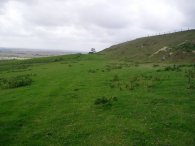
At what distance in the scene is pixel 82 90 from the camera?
33.1 meters

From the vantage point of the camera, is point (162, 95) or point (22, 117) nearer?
point (22, 117)

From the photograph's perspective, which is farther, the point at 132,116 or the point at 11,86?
the point at 11,86

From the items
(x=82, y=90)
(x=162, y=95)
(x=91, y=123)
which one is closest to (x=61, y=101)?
(x=82, y=90)

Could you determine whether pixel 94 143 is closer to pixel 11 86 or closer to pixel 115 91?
pixel 115 91

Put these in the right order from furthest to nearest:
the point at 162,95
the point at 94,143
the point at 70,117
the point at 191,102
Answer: the point at 162,95 → the point at 191,102 → the point at 70,117 → the point at 94,143

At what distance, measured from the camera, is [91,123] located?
20.2 metres

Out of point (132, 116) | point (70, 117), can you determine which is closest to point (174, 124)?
point (132, 116)

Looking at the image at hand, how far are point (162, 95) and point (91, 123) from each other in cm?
1008

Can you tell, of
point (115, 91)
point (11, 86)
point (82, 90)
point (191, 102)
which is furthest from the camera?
point (11, 86)

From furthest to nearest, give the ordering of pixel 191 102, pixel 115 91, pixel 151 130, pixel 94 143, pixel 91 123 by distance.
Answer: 1. pixel 115 91
2. pixel 191 102
3. pixel 91 123
4. pixel 151 130
5. pixel 94 143

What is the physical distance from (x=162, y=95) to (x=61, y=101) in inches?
401

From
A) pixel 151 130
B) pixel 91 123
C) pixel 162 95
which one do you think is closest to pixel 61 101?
pixel 91 123

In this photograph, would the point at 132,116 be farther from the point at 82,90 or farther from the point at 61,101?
the point at 82,90

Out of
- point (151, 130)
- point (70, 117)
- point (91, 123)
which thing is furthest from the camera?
point (70, 117)
